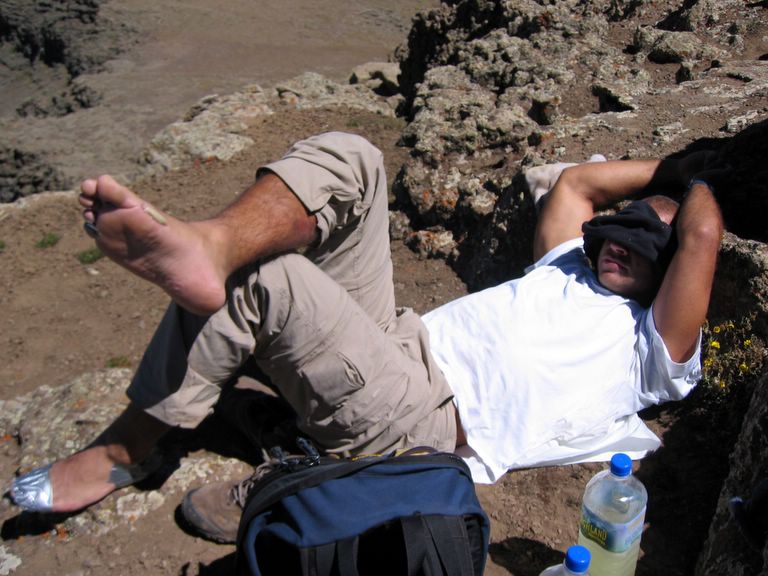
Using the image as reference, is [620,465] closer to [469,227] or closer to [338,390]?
[338,390]

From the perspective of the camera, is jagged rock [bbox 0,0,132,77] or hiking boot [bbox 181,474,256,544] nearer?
hiking boot [bbox 181,474,256,544]

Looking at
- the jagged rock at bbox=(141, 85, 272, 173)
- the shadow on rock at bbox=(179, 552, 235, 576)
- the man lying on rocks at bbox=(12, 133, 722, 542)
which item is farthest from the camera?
the jagged rock at bbox=(141, 85, 272, 173)

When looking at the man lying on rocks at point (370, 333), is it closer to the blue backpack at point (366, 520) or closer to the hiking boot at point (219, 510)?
the hiking boot at point (219, 510)

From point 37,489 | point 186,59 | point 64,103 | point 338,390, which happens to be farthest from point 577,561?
point 186,59

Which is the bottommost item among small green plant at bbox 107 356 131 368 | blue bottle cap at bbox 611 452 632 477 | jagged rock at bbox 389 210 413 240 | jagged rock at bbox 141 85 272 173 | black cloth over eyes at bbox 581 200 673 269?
small green plant at bbox 107 356 131 368

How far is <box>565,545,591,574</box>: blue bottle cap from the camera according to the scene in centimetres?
211

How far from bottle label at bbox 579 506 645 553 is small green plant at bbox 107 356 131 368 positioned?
310 centimetres

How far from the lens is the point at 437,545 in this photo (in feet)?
7.01

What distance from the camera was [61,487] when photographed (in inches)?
121

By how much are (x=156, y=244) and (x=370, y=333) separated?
89cm

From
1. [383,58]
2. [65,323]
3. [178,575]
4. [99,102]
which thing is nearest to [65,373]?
[65,323]

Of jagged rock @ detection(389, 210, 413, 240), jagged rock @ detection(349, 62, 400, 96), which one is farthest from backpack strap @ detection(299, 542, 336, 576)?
jagged rock @ detection(349, 62, 400, 96)

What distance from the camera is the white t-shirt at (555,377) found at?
10.2 ft

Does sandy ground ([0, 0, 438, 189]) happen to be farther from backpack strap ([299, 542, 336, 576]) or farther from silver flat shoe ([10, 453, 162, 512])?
backpack strap ([299, 542, 336, 576])
